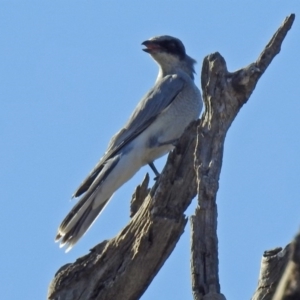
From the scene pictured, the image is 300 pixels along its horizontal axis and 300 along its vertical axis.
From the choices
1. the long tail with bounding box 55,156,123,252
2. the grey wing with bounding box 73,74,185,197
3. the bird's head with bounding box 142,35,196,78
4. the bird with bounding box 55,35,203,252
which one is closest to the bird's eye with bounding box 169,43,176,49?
the bird's head with bounding box 142,35,196,78

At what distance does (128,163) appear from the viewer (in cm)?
802

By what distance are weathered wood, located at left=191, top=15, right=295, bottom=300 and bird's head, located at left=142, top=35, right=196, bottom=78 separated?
5117 millimetres

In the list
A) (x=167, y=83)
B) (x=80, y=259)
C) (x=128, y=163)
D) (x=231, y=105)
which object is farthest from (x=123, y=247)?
(x=167, y=83)

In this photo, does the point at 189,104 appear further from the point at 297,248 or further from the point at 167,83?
the point at 297,248

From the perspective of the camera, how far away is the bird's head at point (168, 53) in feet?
31.6

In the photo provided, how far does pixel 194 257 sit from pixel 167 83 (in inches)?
216

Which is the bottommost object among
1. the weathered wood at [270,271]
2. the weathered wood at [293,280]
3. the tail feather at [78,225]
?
the weathered wood at [293,280]

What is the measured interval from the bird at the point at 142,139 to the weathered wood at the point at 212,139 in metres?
2.97

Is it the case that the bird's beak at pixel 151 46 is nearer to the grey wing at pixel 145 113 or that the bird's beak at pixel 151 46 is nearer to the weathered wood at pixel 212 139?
the grey wing at pixel 145 113

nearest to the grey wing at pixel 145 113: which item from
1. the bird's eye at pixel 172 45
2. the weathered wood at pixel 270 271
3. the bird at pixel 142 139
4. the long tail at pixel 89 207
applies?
the bird at pixel 142 139

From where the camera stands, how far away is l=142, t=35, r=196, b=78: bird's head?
9617mm

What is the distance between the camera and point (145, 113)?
847 centimetres

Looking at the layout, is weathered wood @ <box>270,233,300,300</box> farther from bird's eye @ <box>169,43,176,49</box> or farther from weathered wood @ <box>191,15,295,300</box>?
bird's eye @ <box>169,43,176,49</box>

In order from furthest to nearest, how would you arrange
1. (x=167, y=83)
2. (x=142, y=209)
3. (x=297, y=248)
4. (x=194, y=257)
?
1. (x=167, y=83)
2. (x=142, y=209)
3. (x=194, y=257)
4. (x=297, y=248)
